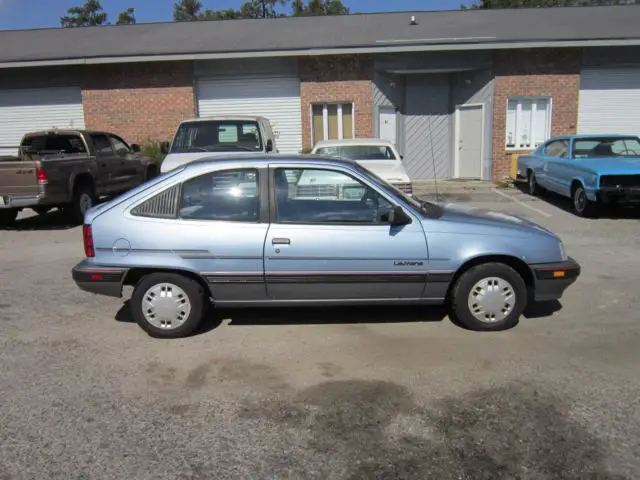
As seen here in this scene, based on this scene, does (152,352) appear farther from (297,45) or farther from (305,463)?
(297,45)

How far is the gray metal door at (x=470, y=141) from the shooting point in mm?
17203

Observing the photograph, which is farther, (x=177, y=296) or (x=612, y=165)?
(x=612, y=165)

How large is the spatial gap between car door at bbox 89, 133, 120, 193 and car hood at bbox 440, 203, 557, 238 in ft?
29.2

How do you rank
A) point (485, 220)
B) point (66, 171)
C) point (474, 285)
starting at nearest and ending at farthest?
point (474, 285)
point (485, 220)
point (66, 171)

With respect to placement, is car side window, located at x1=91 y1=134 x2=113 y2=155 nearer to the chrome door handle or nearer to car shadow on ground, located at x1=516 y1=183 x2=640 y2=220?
the chrome door handle

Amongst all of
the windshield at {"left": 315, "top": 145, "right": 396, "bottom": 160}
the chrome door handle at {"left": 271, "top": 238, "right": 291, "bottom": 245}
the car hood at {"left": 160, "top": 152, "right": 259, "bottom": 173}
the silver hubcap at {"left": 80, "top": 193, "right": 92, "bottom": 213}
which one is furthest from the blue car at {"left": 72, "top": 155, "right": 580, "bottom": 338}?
the silver hubcap at {"left": 80, "top": 193, "right": 92, "bottom": 213}

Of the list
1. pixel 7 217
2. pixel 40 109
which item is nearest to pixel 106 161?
pixel 7 217

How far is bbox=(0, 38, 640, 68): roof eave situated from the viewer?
51.4 feet

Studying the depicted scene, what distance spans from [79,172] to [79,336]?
22.6 ft

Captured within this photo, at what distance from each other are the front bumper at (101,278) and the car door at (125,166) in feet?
27.0

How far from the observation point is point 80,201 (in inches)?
446

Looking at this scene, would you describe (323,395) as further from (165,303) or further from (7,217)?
(7,217)

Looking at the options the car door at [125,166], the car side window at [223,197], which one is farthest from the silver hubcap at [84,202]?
the car side window at [223,197]

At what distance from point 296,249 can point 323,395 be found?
1328 millimetres
